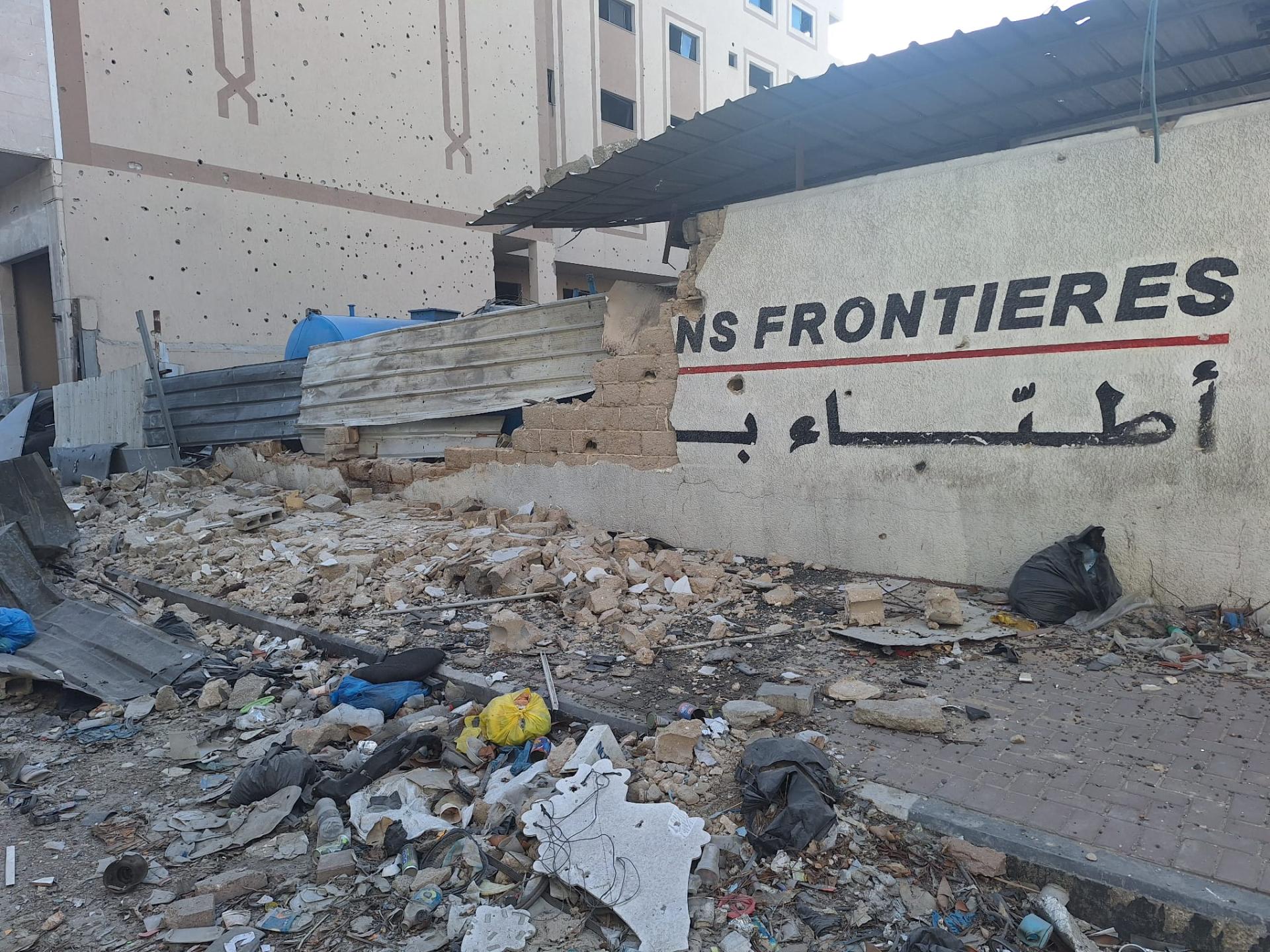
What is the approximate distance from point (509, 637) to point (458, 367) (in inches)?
169

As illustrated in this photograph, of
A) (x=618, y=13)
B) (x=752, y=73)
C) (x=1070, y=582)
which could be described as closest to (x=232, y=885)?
(x=1070, y=582)

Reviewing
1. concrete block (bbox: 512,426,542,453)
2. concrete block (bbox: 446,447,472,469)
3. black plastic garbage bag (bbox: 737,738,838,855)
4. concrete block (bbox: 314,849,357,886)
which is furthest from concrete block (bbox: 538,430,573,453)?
concrete block (bbox: 314,849,357,886)

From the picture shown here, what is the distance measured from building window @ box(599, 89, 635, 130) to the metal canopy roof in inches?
633

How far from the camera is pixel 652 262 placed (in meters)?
23.5

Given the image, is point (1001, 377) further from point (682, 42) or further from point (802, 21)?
point (802, 21)

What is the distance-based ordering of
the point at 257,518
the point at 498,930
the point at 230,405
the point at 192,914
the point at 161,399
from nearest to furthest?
the point at 498,930 → the point at 192,914 → the point at 257,518 → the point at 230,405 → the point at 161,399

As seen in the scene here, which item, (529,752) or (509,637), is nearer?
(529,752)

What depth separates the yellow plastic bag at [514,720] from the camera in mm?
3705

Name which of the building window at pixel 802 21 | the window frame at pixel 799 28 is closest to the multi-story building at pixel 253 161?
the window frame at pixel 799 28

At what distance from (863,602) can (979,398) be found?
1563mm

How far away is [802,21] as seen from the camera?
28375 mm

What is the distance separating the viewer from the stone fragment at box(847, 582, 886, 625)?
4836 millimetres

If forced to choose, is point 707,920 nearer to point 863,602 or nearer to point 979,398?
point 863,602

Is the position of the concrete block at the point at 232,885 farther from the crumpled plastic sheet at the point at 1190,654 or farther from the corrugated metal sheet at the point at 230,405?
the corrugated metal sheet at the point at 230,405
